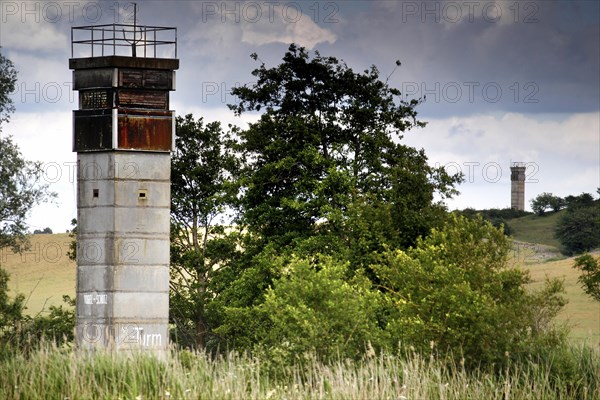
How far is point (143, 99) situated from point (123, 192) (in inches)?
149

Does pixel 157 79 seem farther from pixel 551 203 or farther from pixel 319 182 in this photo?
pixel 551 203

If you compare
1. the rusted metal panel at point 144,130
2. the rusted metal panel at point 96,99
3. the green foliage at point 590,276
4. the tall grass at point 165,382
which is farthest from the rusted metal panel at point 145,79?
the tall grass at point 165,382

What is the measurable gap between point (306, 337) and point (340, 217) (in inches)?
539

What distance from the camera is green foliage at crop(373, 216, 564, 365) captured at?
29.0 meters

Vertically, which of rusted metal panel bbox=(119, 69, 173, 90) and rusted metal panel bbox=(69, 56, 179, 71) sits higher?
rusted metal panel bbox=(69, 56, 179, 71)

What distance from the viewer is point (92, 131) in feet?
126

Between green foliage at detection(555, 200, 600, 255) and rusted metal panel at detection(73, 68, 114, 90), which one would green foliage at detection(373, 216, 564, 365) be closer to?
rusted metal panel at detection(73, 68, 114, 90)

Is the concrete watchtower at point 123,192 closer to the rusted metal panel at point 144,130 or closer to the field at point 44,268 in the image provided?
the rusted metal panel at point 144,130

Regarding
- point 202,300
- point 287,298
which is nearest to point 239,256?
point 202,300

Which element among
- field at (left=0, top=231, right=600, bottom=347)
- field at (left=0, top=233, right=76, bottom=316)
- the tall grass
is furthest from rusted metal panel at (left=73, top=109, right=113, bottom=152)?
field at (left=0, top=233, right=76, bottom=316)

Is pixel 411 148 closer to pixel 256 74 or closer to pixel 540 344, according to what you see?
pixel 256 74

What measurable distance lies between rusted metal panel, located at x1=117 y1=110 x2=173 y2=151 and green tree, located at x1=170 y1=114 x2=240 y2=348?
10.6 meters

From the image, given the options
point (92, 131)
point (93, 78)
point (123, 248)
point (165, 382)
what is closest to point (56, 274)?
point (93, 78)

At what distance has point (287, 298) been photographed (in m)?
32.4
